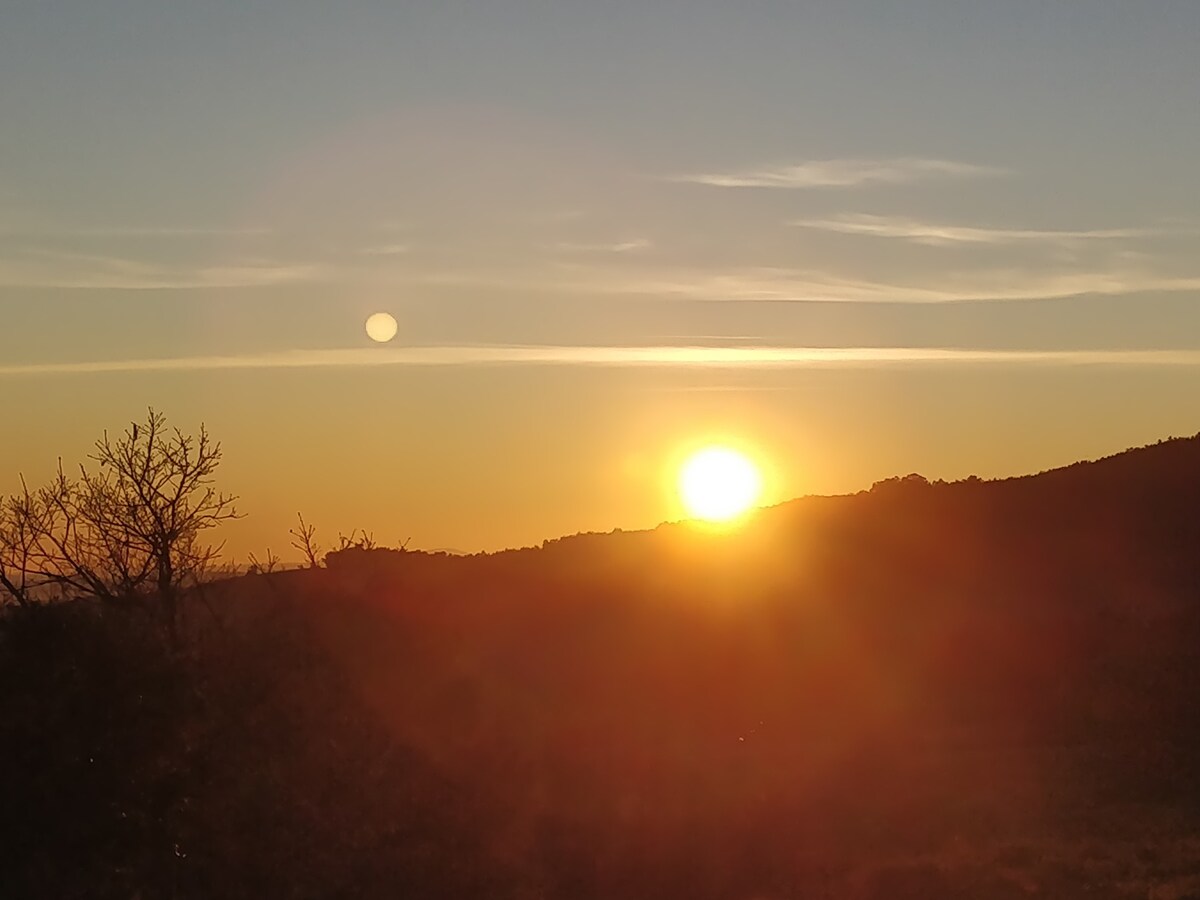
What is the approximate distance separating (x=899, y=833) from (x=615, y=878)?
556cm

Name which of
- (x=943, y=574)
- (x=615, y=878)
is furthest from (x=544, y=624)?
→ (x=615, y=878)

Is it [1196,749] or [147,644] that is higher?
[147,644]

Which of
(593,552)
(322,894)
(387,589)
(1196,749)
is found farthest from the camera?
(593,552)

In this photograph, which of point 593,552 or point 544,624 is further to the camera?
point 593,552

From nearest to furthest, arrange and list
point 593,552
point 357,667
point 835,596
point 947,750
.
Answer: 1. point 357,667
2. point 947,750
3. point 835,596
4. point 593,552

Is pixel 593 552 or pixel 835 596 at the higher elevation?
pixel 593 552

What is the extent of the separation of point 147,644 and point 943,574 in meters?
34.4

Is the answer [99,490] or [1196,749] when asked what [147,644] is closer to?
[99,490]

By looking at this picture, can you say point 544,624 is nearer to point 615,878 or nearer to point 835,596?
point 835,596

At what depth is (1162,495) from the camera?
45.5m

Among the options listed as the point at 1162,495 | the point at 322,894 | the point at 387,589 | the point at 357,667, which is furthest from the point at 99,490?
the point at 1162,495

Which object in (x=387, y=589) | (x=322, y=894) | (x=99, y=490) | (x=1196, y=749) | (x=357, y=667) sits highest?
(x=99, y=490)

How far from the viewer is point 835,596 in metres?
44.5

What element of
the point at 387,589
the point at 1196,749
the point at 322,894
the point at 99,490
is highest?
the point at 99,490
